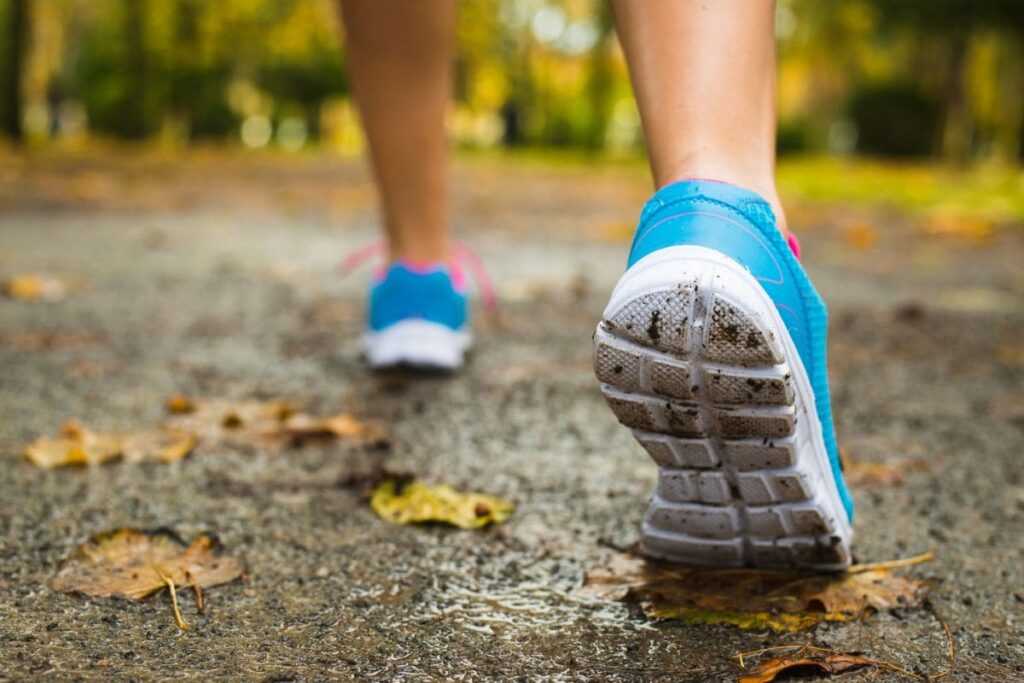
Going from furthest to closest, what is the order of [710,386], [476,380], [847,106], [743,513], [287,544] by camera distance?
[847,106]
[476,380]
[287,544]
[743,513]
[710,386]

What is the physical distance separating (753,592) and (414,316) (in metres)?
1.13

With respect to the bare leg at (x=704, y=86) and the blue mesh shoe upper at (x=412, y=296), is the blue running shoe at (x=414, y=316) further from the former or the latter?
the bare leg at (x=704, y=86)

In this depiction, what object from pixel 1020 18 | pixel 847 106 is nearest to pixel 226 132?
pixel 847 106

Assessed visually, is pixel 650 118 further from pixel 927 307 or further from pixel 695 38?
pixel 927 307

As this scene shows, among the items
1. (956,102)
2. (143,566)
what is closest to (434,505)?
(143,566)

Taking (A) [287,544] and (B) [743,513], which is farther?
(A) [287,544]

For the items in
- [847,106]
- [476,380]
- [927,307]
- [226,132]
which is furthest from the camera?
[226,132]

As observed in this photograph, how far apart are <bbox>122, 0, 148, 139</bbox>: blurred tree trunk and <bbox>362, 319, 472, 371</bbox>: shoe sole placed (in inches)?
566

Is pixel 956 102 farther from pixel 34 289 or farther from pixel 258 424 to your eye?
pixel 258 424

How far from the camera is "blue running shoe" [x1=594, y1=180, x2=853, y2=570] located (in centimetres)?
96

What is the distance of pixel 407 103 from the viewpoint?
199cm

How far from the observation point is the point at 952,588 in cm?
115

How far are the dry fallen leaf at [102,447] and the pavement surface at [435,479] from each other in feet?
0.11

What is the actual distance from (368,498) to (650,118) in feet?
2.09
